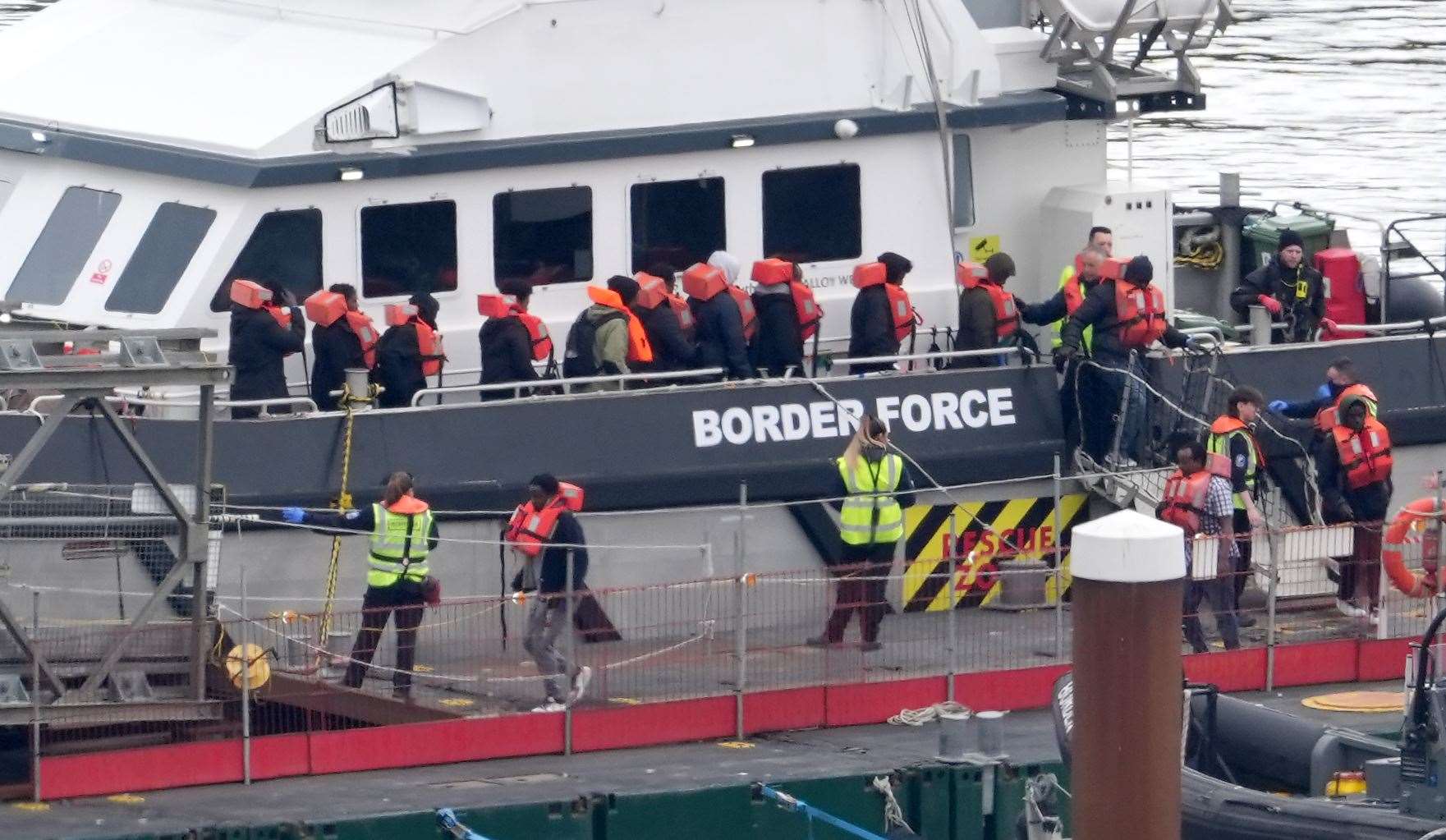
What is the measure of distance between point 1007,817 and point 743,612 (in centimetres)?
152

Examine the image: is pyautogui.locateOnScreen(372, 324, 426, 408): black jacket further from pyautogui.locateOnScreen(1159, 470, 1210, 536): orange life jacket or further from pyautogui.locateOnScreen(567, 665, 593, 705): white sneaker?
pyautogui.locateOnScreen(1159, 470, 1210, 536): orange life jacket

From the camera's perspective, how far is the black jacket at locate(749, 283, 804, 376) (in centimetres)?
1341

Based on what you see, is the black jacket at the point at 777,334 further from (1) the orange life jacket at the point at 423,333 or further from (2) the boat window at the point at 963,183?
(1) the orange life jacket at the point at 423,333

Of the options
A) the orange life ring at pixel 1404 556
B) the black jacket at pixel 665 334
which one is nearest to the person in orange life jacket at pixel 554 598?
the black jacket at pixel 665 334

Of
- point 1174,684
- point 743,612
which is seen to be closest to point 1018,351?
point 743,612

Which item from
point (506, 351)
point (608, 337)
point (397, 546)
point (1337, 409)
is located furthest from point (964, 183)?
point (397, 546)

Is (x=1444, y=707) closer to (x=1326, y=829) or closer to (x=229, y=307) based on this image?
(x=1326, y=829)

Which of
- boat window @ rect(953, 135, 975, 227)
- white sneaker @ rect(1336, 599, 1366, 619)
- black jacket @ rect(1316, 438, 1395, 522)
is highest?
boat window @ rect(953, 135, 975, 227)

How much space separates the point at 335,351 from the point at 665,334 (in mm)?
1675

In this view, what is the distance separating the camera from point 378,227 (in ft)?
43.1

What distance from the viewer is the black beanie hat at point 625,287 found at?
1307 centimetres

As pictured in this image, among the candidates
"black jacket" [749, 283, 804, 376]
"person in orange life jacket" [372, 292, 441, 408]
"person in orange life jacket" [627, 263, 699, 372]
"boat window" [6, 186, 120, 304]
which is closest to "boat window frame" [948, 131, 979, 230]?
"black jacket" [749, 283, 804, 376]

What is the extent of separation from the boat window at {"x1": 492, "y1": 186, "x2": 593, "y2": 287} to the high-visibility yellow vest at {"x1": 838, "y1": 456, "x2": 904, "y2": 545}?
1917mm

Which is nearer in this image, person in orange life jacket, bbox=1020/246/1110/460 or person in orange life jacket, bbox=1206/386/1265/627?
person in orange life jacket, bbox=1206/386/1265/627
